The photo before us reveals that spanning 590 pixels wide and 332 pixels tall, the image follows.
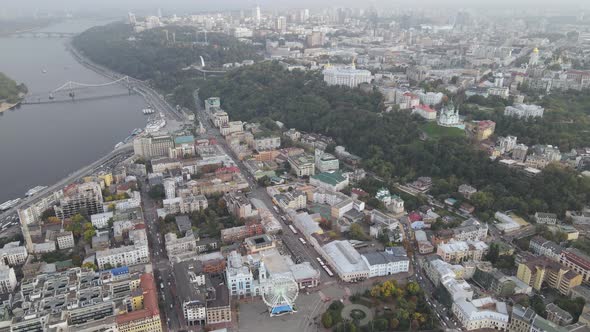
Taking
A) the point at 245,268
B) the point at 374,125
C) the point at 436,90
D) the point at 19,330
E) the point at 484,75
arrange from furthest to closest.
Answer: the point at 484,75 → the point at 436,90 → the point at 374,125 → the point at 245,268 → the point at 19,330

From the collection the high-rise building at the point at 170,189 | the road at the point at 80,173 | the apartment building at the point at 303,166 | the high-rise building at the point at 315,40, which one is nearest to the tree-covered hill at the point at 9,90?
the road at the point at 80,173

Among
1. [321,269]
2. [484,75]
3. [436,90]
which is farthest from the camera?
[484,75]

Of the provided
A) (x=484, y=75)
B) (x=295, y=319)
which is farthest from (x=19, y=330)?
(x=484, y=75)

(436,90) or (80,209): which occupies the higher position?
(436,90)

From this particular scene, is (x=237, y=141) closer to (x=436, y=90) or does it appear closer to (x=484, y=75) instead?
(x=436, y=90)

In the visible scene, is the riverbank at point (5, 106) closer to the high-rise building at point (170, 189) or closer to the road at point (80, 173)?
the road at point (80, 173)

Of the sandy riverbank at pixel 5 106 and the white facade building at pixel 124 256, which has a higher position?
the white facade building at pixel 124 256

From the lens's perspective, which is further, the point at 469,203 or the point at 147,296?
the point at 469,203
